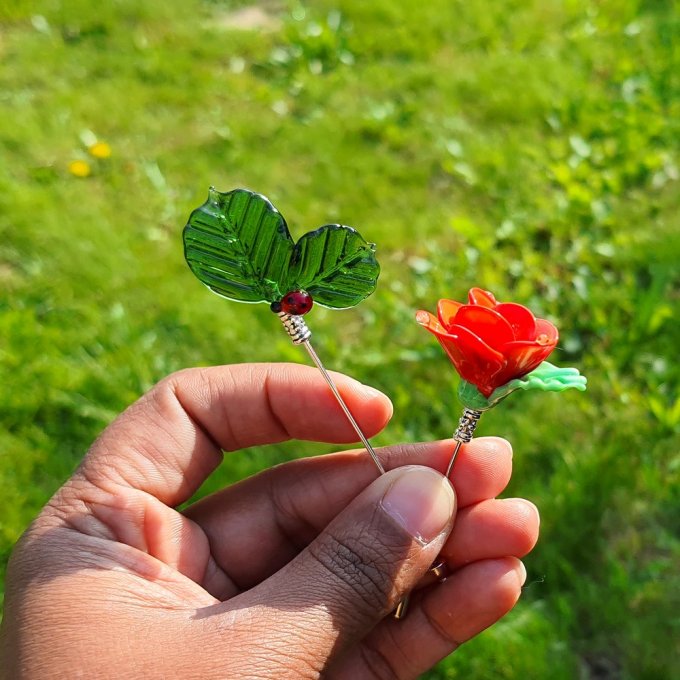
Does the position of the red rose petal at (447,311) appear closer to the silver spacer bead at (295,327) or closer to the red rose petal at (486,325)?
the red rose petal at (486,325)

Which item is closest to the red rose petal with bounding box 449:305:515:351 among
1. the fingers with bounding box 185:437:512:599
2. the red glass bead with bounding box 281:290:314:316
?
the red glass bead with bounding box 281:290:314:316

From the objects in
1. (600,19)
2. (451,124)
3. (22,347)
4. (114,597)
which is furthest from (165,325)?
(600,19)

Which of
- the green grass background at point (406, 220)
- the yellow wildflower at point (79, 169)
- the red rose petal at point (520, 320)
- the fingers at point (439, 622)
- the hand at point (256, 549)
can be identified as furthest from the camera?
the yellow wildflower at point (79, 169)

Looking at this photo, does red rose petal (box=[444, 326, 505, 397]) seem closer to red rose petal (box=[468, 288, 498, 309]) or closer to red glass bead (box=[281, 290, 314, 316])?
red rose petal (box=[468, 288, 498, 309])

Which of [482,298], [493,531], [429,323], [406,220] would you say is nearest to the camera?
[429,323]

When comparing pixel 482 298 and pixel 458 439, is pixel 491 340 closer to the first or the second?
pixel 482 298

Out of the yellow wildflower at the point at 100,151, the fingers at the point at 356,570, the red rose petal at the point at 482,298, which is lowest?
the fingers at the point at 356,570

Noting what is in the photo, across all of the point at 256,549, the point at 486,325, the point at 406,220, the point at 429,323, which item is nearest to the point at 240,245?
the point at 429,323

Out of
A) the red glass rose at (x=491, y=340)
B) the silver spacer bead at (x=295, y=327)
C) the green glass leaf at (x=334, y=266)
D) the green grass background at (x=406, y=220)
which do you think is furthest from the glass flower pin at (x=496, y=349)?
the green grass background at (x=406, y=220)
